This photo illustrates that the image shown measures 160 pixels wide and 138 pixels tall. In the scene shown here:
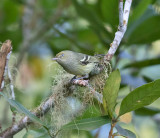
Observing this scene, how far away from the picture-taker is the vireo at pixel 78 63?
275 centimetres

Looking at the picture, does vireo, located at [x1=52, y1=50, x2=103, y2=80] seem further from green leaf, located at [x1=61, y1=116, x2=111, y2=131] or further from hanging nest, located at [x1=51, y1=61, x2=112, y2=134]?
green leaf, located at [x1=61, y1=116, x2=111, y2=131]

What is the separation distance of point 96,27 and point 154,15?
0.68 m

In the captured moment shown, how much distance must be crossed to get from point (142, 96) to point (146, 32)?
1.66m

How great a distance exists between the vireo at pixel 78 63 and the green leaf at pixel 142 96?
2.40ft

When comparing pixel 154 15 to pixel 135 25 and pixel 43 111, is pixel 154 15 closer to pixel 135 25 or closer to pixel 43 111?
pixel 135 25

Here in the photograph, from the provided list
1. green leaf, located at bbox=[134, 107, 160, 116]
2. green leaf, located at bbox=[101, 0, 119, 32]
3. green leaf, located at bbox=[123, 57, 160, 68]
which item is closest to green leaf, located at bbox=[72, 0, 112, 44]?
green leaf, located at bbox=[101, 0, 119, 32]

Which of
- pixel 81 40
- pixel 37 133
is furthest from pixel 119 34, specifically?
pixel 81 40

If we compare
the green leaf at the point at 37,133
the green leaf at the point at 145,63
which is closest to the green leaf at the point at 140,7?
the green leaf at the point at 145,63

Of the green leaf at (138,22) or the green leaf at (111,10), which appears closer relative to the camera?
the green leaf at (111,10)

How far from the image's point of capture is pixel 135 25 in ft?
11.3

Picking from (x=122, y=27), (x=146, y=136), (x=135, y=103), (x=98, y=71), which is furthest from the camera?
(x=146, y=136)

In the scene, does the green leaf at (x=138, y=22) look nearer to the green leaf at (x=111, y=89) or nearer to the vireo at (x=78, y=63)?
the vireo at (x=78, y=63)

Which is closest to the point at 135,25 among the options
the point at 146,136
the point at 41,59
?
the point at 41,59

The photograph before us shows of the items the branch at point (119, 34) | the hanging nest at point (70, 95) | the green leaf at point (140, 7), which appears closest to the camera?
the branch at point (119, 34)
